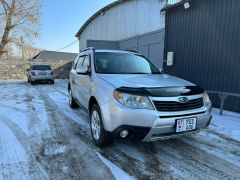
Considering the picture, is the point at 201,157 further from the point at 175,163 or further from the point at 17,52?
the point at 17,52

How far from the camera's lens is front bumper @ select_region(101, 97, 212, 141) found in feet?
10.1

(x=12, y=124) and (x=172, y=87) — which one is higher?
(x=172, y=87)

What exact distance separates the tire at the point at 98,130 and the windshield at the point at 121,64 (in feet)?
2.61

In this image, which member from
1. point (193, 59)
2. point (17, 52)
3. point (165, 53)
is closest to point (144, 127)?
point (193, 59)

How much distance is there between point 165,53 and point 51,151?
24.4ft

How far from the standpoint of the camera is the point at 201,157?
141 inches

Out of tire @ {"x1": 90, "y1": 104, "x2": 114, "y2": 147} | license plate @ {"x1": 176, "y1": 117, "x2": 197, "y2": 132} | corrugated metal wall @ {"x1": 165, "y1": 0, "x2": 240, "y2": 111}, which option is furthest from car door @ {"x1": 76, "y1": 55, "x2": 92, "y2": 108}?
corrugated metal wall @ {"x1": 165, "y1": 0, "x2": 240, "y2": 111}

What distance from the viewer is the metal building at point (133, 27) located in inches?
464

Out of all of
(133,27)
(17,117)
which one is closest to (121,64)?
(17,117)

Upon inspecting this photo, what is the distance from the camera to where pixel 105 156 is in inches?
139

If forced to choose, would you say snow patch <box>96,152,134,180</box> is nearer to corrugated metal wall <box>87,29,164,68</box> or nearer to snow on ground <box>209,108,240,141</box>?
snow on ground <box>209,108,240,141</box>

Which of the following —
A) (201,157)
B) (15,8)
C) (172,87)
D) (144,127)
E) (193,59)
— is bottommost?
(201,157)

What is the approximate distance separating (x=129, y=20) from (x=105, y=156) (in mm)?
13162

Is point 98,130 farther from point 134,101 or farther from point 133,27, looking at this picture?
point 133,27
